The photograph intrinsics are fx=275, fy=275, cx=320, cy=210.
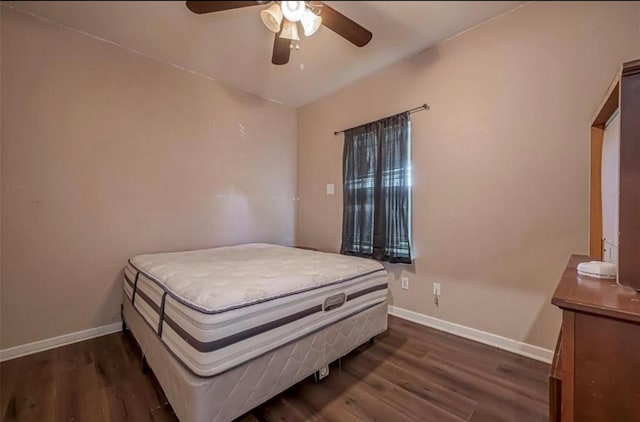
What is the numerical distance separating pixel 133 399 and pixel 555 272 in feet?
8.71

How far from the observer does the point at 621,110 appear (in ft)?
3.26

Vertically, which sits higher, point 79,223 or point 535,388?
point 79,223

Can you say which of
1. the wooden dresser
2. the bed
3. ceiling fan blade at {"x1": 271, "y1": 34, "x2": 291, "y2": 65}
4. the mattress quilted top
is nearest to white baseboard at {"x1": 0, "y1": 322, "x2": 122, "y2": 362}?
the bed

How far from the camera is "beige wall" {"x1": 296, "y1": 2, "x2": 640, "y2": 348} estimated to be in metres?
1.71

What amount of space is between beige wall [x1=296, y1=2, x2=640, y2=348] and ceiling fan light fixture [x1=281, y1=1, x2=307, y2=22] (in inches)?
38.4

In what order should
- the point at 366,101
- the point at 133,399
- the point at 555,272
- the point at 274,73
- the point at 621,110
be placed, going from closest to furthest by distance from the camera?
the point at 621,110, the point at 133,399, the point at 555,272, the point at 274,73, the point at 366,101

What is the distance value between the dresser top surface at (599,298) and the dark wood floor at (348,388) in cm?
80

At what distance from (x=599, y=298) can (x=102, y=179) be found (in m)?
3.03

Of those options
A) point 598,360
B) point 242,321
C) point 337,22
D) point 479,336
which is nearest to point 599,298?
point 598,360

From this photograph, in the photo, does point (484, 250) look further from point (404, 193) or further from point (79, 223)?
point (79, 223)

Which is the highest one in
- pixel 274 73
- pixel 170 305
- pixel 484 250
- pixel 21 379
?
pixel 274 73

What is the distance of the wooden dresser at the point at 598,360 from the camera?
2.66 ft

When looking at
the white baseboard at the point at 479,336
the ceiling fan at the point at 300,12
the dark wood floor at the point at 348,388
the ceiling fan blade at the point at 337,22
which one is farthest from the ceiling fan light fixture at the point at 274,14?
the white baseboard at the point at 479,336

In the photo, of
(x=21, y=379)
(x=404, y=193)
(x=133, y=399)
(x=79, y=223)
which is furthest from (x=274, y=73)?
(x=21, y=379)
